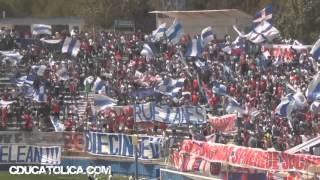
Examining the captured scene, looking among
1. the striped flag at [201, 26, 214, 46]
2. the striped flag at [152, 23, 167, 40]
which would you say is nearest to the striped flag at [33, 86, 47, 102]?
the striped flag at [152, 23, 167, 40]

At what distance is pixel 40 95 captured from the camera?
43.0 metres

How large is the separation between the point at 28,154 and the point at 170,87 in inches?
329

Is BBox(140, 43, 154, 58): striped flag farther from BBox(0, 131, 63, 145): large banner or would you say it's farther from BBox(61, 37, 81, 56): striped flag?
BBox(0, 131, 63, 145): large banner

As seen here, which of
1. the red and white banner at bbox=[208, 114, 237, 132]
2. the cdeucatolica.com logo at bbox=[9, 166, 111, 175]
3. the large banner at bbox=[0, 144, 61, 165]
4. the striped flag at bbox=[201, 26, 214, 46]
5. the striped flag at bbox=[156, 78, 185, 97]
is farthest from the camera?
the striped flag at bbox=[201, 26, 214, 46]

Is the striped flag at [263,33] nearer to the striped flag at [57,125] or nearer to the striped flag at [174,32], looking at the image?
the striped flag at [174,32]

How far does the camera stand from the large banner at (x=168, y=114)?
3903 centimetres

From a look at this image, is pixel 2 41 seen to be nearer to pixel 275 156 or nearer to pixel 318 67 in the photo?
pixel 318 67

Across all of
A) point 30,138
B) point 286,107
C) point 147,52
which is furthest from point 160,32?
point 286,107

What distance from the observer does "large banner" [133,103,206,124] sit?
128ft

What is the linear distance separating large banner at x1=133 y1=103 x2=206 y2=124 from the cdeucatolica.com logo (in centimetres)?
374

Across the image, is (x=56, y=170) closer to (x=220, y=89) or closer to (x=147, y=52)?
(x=220, y=89)

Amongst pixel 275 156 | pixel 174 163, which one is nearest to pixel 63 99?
pixel 174 163

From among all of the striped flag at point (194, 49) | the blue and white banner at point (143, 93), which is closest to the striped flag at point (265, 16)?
the striped flag at point (194, 49)

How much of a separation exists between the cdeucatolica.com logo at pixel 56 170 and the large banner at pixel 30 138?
1.20 metres
